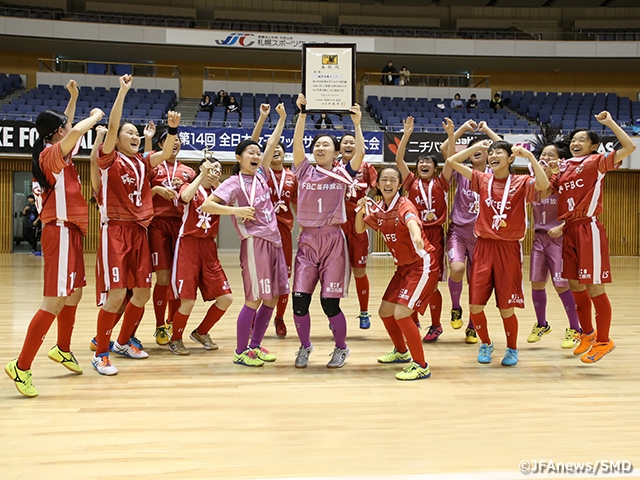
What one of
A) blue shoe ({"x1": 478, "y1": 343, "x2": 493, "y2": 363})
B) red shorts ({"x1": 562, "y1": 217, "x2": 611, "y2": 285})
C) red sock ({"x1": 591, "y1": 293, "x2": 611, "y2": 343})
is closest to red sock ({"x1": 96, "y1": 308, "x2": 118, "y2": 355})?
blue shoe ({"x1": 478, "y1": 343, "x2": 493, "y2": 363})

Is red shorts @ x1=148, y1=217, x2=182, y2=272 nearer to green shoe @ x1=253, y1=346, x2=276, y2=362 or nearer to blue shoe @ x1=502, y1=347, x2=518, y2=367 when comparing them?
green shoe @ x1=253, y1=346, x2=276, y2=362

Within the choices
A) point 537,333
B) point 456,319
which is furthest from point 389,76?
point 537,333

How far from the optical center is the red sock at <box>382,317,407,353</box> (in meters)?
4.64

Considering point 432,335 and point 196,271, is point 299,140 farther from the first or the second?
point 432,335

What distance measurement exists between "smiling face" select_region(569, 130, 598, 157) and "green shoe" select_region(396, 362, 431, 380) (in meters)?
2.18

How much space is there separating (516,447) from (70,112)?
368 cm

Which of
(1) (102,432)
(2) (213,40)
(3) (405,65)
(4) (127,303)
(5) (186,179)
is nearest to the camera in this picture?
(1) (102,432)

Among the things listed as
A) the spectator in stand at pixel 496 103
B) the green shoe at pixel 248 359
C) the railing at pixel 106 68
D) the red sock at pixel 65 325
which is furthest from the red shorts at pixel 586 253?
the railing at pixel 106 68

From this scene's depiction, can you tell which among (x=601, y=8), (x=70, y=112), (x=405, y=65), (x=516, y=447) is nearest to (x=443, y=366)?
(x=516, y=447)

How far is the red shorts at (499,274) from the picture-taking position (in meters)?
4.52

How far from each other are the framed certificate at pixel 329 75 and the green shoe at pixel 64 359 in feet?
8.96

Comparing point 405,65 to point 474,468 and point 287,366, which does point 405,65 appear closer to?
point 287,366

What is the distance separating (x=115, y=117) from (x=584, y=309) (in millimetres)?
4043

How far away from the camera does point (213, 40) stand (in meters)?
20.1
